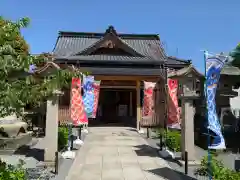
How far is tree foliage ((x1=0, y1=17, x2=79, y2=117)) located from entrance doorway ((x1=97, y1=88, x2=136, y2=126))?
19.8 meters

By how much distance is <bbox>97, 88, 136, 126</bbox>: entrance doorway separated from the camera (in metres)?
24.9

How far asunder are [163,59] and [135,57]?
2283mm

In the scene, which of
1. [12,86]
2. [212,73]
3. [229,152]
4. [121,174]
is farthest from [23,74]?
[229,152]

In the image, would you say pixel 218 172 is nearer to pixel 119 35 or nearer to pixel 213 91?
pixel 213 91

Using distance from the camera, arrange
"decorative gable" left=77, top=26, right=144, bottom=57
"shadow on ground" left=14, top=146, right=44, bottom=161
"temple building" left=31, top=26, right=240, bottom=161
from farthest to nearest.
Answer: "decorative gable" left=77, top=26, right=144, bottom=57
"temple building" left=31, top=26, right=240, bottom=161
"shadow on ground" left=14, top=146, right=44, bottom=161

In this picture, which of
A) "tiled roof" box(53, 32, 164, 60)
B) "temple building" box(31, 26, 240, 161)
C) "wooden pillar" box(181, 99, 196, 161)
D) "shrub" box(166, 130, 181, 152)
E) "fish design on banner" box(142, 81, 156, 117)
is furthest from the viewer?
"tiled roof" box(53, 32, 164, 60)

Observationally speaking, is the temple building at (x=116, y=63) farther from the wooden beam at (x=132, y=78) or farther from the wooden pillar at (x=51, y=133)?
the wooden pillar at (x=51, y=133)

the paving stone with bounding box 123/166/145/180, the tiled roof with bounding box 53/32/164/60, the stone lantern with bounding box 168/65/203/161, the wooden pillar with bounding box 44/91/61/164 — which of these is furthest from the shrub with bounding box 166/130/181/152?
the tiled roof with bounding box 53/32/164/60

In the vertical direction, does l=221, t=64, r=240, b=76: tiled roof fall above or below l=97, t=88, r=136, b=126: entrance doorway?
above

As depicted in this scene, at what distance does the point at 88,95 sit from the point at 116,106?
34.9 feet

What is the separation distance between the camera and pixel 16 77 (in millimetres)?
4688

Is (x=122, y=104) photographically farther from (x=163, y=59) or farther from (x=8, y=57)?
(x=8, y=57)

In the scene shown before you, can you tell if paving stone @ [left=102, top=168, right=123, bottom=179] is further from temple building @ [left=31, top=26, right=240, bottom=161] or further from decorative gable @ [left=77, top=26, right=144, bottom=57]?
decorative gable @ [left=77, top=26, right=144, bottom=57]

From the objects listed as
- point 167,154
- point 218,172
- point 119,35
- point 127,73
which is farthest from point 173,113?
point 119,35
